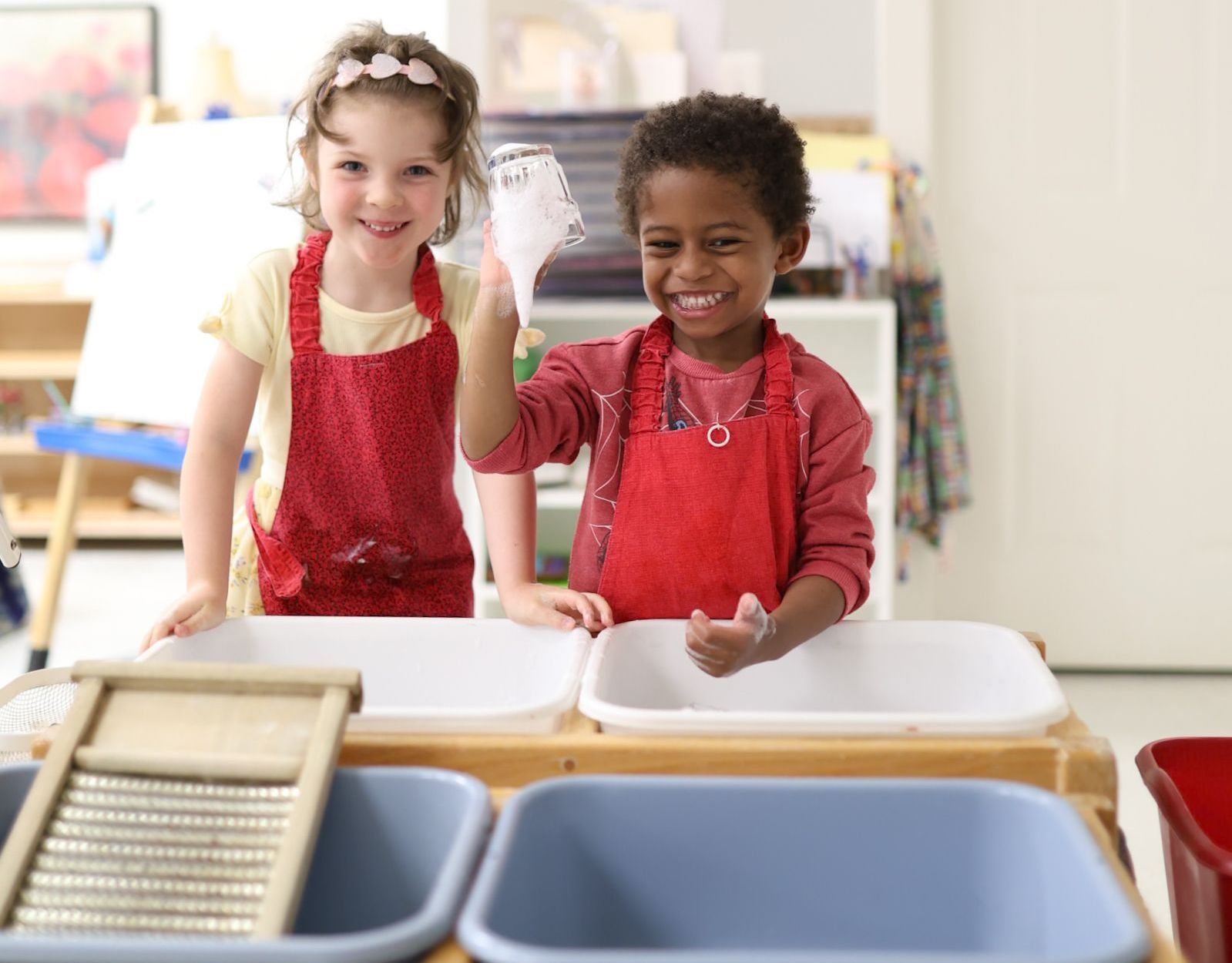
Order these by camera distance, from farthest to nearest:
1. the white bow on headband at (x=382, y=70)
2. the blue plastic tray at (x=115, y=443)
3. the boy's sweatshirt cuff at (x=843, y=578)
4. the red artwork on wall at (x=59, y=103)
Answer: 1. the red artwork on wall at (x=59, y=103)
2. the blue plastic tray at (x=115, y=443)
3. the white bow on headband at (x=382, y=70)
4. the boy's sweatshirt cuff at (x=843, y=578)

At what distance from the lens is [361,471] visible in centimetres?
142

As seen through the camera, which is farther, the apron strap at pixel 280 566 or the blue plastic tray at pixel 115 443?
the blue plastic tray at pixel 115 443

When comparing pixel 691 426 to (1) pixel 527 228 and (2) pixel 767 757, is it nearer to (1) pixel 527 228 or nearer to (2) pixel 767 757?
(1) pixel 527 228

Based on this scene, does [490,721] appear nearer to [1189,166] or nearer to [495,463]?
[495,463]

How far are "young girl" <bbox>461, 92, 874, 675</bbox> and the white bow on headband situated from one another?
0.76 feet

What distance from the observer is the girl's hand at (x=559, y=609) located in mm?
1163


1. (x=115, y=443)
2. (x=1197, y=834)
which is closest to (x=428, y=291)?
(x=1197, y=834)

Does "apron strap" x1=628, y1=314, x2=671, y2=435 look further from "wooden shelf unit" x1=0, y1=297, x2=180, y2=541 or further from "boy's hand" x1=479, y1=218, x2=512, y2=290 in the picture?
"wooden shelf unit" x1=0, y1=297, x2=180, y2=541

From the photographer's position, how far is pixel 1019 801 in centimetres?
85

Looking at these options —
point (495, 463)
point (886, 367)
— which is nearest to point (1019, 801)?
point (495, 463)

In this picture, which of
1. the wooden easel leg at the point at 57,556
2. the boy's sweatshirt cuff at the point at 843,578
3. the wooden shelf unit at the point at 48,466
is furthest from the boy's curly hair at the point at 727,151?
the wooden shelf unit at the point at 48,466

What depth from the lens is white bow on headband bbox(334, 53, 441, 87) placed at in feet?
4.29

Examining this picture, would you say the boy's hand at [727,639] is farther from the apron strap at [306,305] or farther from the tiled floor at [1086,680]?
the tiled floor at [1086,680]

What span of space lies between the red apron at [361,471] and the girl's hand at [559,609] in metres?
0.23
